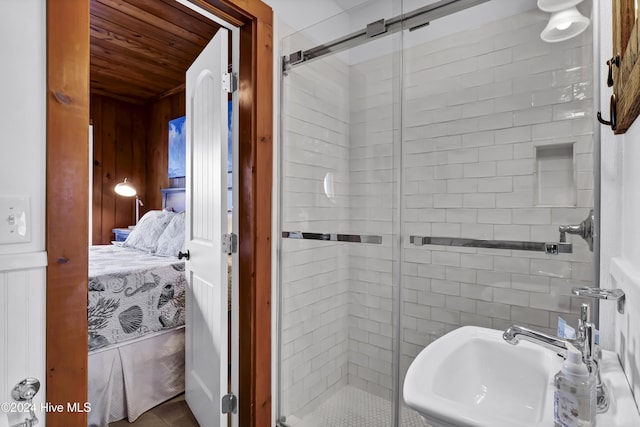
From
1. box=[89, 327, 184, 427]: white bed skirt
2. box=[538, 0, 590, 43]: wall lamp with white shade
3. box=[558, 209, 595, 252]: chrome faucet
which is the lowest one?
box=[89, 327, 184, 427]: white bed skirt

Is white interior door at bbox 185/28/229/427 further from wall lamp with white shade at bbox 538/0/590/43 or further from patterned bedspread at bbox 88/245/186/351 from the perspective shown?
wall lamp with white shade at bbox 538/0/590/43

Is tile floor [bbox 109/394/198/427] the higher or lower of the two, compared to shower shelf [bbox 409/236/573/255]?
lower

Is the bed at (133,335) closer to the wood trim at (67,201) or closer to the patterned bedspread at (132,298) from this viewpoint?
the patterned bedspread at (132,298)

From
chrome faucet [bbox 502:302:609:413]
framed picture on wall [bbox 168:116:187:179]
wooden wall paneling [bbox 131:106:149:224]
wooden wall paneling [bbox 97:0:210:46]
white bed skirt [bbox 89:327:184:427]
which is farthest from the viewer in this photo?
wooden wall paneling [bbox 131:106:149:224]

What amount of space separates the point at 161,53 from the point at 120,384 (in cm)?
269

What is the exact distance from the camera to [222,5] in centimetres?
148

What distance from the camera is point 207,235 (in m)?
1.83

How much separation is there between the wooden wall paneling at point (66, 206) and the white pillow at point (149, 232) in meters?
1.95

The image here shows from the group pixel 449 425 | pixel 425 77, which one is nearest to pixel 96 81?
pixel 425 77

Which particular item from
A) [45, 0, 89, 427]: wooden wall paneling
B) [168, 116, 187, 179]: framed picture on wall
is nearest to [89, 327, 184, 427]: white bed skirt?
[45, 0, 89, 427]: wooden wall paneling

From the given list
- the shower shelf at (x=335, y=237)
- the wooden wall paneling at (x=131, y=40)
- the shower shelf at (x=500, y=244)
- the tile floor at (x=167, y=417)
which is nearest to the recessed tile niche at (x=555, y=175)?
the shower shelf at (x=500, y=244)

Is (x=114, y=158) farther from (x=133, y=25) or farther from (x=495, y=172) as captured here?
(x=495, y=172)
